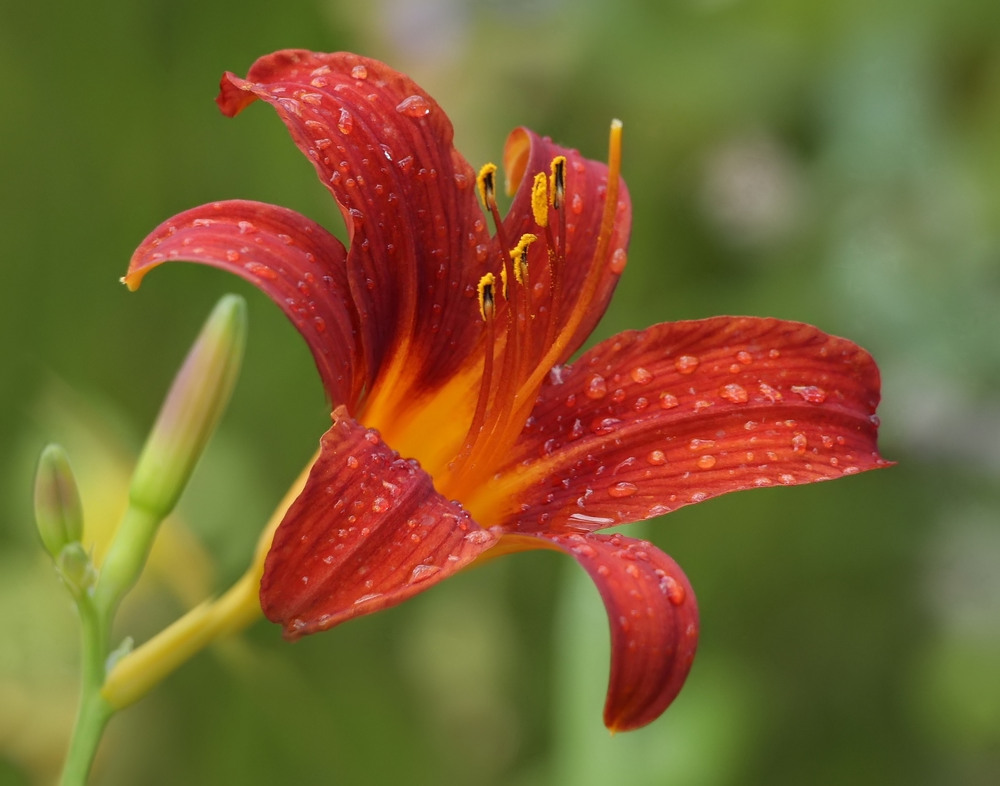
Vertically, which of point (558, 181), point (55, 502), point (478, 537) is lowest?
point (55, 502)

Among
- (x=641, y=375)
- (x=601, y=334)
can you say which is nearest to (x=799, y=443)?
(x=641, y=375)

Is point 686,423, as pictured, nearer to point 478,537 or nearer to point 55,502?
point 478,537

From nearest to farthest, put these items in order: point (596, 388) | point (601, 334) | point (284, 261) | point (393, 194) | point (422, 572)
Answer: point (422, 572), point (284, 261), point (393, 194), point (596, 388), point (601, 334)

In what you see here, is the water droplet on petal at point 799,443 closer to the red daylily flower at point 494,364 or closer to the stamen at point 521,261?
the red daylily flower at point 494,364

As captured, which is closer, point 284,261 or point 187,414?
point 284,261

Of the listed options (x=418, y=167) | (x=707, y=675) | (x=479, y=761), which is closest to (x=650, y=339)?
(x=418, y=167)

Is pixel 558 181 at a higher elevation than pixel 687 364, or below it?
higher
